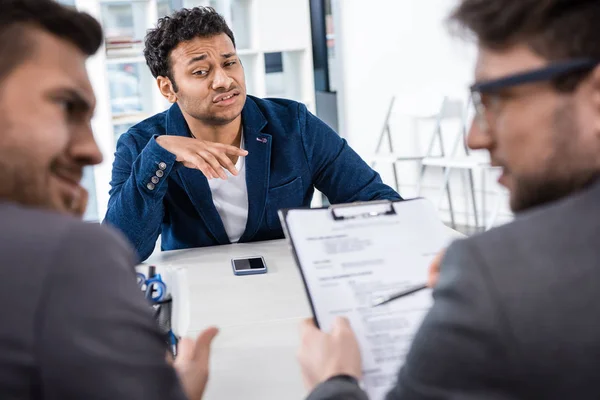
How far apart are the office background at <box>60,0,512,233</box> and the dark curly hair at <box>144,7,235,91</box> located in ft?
7.46

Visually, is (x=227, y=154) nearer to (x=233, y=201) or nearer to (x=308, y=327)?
(x=233, y=201)

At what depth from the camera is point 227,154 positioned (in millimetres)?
2188

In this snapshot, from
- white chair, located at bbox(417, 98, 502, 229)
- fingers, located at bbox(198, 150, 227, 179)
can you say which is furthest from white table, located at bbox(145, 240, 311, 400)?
white chair, located at bbox(417, 98, 502, 229)

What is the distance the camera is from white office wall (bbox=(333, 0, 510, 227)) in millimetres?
4898

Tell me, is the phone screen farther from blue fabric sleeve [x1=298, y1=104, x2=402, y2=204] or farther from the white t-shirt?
blue fabric sleeve [x1=298, y1=104, x2=402, y2=204]

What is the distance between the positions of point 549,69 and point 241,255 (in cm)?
138

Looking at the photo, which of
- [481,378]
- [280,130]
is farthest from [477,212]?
[481,378]

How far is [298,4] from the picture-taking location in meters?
5.07

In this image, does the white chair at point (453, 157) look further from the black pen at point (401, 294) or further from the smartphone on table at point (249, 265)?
the black pen at point (401, 294)

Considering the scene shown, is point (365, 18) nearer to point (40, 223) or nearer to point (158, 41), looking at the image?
point (158, 41)

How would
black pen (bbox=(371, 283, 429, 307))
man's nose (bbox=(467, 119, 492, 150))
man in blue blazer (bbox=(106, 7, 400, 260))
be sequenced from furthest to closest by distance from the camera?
man in blue blazer (bbox=(106, 7, 400, 260)) → black pen (bbox=(371, 283, 429, 307)) → man's nose (bbox=(467, 119, 492, 150))

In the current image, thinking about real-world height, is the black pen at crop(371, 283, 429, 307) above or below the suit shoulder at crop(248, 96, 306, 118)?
below

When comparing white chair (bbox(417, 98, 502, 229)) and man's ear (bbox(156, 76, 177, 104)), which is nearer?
man's ear (bbox(156, 76, 177, 104))

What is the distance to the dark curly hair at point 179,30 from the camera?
2268mm
